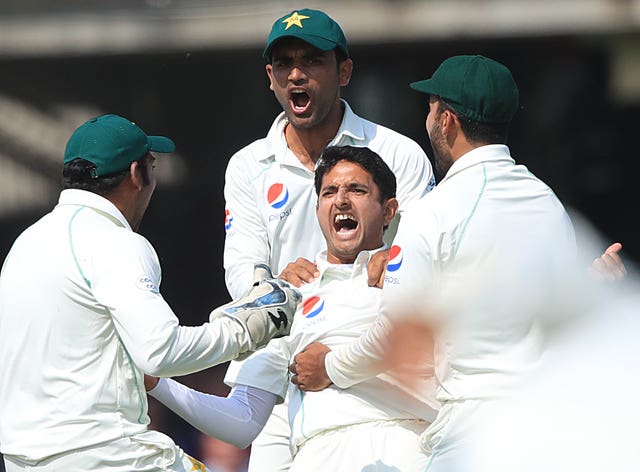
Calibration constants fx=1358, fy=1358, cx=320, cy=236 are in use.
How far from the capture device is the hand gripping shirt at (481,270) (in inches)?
116

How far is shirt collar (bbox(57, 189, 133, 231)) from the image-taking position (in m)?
3.13

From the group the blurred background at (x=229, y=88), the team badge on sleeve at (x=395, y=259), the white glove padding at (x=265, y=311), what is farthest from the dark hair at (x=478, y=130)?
the blurred background at (x=229, y=88)

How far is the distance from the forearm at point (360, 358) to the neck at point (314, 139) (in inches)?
32.4

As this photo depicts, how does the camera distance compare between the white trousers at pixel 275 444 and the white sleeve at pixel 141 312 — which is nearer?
the white sleeve at pixel 141 312

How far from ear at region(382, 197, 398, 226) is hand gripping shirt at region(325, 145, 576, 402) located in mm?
508

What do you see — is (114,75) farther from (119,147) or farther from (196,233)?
(119,147)

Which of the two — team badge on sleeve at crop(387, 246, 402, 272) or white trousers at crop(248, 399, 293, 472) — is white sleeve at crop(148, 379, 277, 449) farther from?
team badge on sleeve at crop(387, 246, 402, 272)

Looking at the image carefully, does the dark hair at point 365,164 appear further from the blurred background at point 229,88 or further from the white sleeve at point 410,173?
the blurred background at point 229,88

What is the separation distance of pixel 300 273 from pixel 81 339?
77 cm

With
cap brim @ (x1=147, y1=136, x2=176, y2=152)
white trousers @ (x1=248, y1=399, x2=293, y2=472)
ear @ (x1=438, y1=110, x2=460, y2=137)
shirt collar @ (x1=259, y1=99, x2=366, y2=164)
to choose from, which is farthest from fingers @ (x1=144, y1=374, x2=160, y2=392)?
ear @ (x1=438, y1=110, x2=460, y2=137)

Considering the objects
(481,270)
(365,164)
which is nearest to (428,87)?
(365,164)

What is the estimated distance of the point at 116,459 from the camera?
3039mm

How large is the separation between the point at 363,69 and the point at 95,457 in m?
3.26

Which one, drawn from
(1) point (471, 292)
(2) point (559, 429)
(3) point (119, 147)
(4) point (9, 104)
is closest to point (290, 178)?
(3) point (119, 147)
